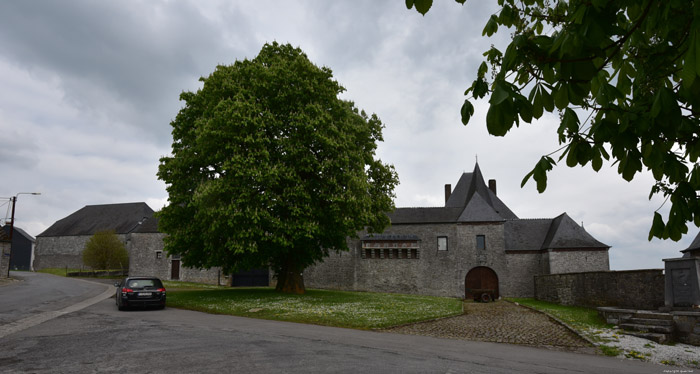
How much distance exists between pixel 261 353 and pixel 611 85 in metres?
7.98

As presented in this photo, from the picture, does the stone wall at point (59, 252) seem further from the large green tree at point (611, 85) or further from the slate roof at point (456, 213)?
the large green tree at point (611, 85)

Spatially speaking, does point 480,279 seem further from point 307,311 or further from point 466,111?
point 466,111

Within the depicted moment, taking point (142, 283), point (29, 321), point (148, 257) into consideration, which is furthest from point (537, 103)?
point (148, 257)

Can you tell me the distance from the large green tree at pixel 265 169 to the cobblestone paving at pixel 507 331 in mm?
8667

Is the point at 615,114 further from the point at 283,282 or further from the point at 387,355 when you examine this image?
the point at 283,282

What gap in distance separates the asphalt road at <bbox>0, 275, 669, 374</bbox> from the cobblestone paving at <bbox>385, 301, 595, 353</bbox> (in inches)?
39.4

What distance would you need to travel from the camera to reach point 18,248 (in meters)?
79.9

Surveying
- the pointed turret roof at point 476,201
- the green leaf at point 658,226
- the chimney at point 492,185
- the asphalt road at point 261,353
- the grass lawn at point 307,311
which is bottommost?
the grass lawn at point 307,311

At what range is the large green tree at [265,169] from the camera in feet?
69.7

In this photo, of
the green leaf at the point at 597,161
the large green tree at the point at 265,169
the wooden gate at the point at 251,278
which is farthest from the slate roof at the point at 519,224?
the green leaf at the point at 597,161

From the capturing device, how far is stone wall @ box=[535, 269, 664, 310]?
57.3ft

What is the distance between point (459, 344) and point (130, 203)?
73.2m

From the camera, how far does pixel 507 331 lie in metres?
13.2

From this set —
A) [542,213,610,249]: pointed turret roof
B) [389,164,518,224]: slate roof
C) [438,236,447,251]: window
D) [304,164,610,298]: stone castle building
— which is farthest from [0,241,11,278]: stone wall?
[542,213,610,249]: pointed turret roof
